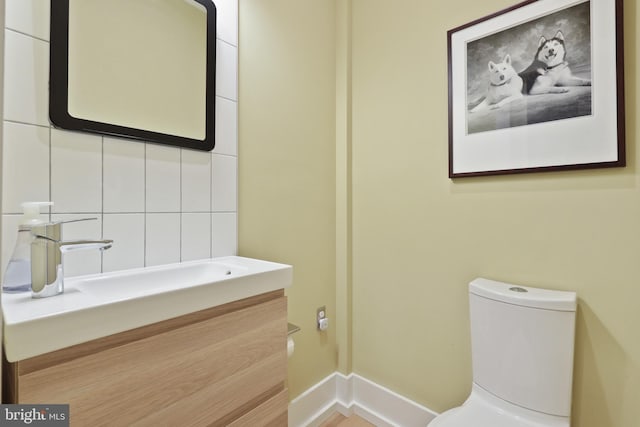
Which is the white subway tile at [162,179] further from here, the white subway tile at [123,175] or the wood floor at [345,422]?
the wood floor at [345,422]

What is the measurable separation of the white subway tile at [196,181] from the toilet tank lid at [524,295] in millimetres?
1079

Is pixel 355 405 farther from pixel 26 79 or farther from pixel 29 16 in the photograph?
pixel 29 16

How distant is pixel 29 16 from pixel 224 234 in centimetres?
83

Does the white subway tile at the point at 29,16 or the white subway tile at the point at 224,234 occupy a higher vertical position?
the white subway tile at the point at 29,16

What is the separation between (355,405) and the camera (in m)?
1.63

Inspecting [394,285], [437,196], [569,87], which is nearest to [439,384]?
[394,285]

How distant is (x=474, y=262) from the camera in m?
1.25

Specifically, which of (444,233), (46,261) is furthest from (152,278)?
(444,233)

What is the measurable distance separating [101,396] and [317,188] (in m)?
1.18

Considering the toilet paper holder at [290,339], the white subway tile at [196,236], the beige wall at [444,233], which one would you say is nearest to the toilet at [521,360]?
the beige wall at [444,233]

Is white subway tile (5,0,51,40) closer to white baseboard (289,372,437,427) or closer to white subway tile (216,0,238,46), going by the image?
white subway tile (216,0,238,46)

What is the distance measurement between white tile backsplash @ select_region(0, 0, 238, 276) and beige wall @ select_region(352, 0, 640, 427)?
2.41 ft

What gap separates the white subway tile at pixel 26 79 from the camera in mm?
771

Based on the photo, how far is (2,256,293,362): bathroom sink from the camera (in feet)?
1.77
